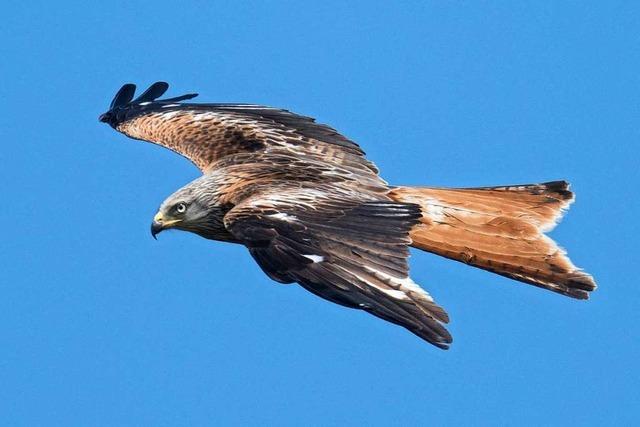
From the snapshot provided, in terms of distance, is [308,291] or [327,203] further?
[327,203]

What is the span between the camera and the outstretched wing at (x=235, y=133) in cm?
1328

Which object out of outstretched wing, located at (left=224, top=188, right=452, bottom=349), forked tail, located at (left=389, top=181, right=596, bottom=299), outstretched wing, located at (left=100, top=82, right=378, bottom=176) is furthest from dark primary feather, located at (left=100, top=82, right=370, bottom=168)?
outstretched wing, located at (left=224, top=188, right=452, bottom=349)

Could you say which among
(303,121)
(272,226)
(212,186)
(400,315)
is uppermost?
(303,121)

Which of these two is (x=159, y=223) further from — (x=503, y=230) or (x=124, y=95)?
(x=124, y=95)

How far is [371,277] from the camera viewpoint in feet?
33.6

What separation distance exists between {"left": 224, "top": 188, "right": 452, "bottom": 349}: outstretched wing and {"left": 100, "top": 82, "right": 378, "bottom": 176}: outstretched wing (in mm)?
1807

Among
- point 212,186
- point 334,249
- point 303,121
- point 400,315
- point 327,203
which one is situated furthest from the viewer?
point 303,121

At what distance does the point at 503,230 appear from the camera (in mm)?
12312

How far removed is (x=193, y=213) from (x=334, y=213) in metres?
1.43

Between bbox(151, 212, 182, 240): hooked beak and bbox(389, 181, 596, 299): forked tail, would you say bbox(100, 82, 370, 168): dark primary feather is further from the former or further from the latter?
bbox(151, 212, 182, 240): hooked beak

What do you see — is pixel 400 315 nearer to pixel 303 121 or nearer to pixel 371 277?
pixel 371 277

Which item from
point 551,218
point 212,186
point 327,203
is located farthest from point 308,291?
point 551,218

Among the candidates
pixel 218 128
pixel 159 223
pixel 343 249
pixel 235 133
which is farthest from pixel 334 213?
pixel 218 128

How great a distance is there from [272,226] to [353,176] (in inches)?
76.2
